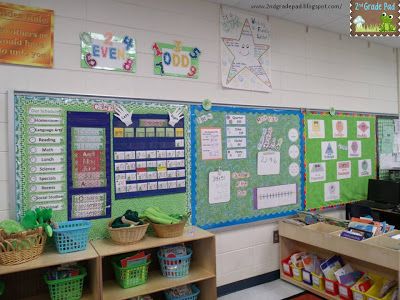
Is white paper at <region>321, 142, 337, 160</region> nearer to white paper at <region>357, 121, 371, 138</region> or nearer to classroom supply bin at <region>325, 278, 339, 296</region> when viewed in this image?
white paper at <region>357, 121, 371, 138</region>

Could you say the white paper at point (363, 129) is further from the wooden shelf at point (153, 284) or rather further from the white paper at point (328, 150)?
the wooden shelf at point (153, 284)

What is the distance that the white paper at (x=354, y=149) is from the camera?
3454mm

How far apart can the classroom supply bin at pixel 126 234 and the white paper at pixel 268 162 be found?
1.24 meters

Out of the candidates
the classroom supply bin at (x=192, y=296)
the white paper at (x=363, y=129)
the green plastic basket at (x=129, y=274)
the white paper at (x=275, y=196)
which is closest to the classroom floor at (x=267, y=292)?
the classroom supply bin at (x=192, y=296)

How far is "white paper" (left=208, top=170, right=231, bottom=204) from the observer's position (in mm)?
2537

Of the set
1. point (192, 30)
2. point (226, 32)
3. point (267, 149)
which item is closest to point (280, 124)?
point (267, 149)

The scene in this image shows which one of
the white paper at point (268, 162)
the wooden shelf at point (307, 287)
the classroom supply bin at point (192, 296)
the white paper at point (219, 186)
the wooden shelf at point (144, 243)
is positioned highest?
the white paper at point (268, 162)

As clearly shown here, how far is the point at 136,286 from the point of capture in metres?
2.00

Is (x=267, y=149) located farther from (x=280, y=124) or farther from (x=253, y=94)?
(x=253, y=94)

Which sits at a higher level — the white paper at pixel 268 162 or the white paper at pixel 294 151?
the white paper at pixel 294 151

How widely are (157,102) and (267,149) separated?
1112mm

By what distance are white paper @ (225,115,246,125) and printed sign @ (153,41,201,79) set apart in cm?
43

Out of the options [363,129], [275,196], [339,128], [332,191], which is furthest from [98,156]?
[363,129]

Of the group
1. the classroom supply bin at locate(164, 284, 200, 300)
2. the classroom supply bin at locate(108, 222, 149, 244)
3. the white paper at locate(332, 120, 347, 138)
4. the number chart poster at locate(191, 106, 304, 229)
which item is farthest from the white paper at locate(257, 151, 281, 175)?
the classroom supply bin at locate(108, 222, 149, 244)
